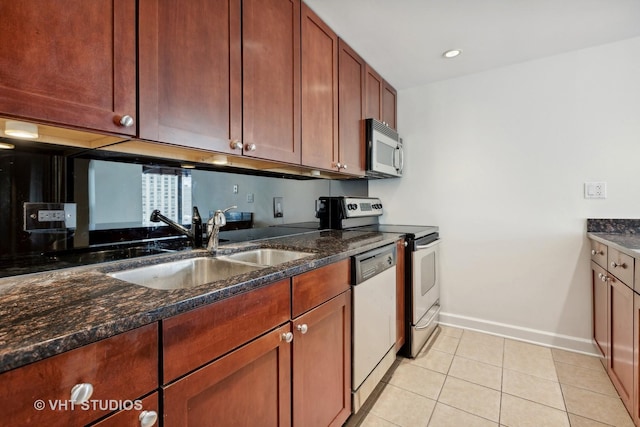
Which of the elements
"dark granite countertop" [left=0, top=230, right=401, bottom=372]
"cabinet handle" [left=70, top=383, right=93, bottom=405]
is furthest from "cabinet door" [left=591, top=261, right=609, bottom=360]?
"cabinet handle" [left=70, top=383, right=93, bottom=405]

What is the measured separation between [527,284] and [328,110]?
2039mm

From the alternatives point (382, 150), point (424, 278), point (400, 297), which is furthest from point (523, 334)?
point (382, 150)

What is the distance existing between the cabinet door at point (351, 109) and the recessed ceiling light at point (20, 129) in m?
1.47

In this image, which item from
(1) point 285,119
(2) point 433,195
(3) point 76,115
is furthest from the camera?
(2) point 433,195

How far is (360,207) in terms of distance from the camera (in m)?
2.42

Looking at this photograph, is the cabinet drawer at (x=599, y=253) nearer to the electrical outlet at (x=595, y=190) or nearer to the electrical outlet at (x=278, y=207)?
the electrical outlet at (x=595, y=190)

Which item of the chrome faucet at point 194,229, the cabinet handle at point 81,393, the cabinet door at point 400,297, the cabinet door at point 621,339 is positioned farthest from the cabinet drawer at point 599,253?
the cabinet handle at point 81,393

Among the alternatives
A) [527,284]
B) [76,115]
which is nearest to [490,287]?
[527,284]

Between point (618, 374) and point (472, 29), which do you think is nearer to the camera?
point (618, 374)

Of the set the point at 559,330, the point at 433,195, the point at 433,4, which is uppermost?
the point at 433,4

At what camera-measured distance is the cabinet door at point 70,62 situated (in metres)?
0.71

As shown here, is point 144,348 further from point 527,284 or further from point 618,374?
point 527,284

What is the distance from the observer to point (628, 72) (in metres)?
1.98

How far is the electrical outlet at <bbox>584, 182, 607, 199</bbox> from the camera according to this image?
2041 millimetres
